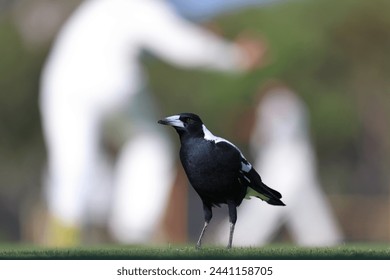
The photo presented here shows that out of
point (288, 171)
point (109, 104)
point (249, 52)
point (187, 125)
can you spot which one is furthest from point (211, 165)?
point (288, 171)

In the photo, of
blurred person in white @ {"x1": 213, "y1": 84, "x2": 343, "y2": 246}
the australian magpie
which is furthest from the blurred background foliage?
the australian magpie

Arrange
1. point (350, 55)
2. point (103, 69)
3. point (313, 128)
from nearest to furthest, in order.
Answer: point (103, 69) < point (313, 128) < point (350, 55)

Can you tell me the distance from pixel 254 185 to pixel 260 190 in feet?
0.11

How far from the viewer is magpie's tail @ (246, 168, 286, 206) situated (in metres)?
3.19

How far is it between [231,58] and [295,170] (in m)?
5.79

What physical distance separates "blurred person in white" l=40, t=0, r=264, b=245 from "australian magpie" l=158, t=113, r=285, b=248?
A: 2106 millimetres

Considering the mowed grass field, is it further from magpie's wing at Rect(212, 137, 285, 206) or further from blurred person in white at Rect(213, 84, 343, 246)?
blurred person in white at Rect(213, 84, 343, 246)

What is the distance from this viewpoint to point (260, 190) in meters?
3.23

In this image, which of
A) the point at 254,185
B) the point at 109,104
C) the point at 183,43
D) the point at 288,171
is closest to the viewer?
the point at 254,185

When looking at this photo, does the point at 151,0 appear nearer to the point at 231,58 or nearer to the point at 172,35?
the point at 172,35

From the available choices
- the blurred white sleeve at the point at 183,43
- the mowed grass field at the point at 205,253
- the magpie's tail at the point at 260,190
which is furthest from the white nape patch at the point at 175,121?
the blurred white sleeve at the point at 183,43

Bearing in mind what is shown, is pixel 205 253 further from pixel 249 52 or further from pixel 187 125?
pixel 249 52
